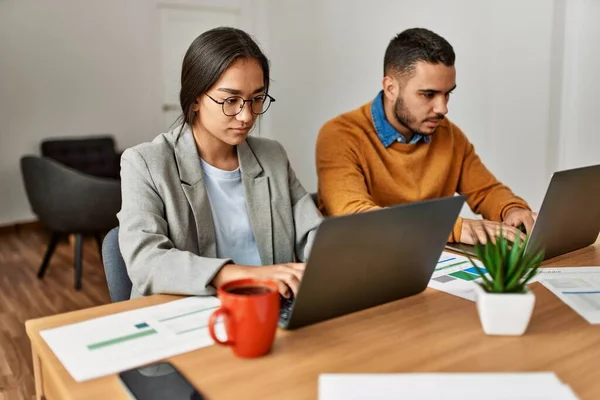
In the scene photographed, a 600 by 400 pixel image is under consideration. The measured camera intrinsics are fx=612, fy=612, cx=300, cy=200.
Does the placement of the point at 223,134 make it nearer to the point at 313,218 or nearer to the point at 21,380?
the point at 313,218

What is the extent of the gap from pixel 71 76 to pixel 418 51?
4.34m

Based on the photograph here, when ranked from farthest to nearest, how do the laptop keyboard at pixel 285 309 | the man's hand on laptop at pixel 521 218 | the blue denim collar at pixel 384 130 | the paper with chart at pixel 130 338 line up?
1. the blue denim collar at pixel 384 130
2. the man's hand on laptop at pixel 521 218
3. the laptop keyboard at pixel 285 309
4. the paper with chart at pixel 130 338

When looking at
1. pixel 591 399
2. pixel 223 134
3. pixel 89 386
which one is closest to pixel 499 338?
pixel 591 399

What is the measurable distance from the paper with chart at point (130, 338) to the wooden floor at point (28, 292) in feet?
5.07

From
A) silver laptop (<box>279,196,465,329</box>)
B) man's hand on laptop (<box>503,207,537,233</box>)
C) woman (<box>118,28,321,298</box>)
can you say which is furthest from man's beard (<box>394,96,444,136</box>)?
silver laptop (<box>279,196,465,329</box>)

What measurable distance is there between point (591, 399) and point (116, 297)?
39.0 inches

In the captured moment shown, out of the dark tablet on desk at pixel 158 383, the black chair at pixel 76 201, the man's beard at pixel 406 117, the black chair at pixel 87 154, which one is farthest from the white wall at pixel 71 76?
the dark tablet on desk at pixel 158 383

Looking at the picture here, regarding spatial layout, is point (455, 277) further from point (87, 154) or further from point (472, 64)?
point (87, 154)

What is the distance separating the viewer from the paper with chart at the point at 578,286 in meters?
1.12

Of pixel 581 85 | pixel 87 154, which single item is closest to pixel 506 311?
pixel 581 85

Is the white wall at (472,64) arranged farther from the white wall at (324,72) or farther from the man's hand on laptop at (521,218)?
the man's hand on laptop at (521,218)

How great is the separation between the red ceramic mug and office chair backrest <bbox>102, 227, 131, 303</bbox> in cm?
54

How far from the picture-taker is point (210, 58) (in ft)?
4.75

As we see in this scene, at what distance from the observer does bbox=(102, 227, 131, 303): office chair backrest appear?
1.37 metres
